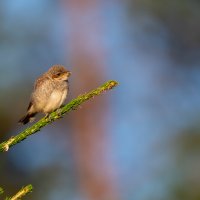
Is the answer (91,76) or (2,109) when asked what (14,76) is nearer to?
(2,109)

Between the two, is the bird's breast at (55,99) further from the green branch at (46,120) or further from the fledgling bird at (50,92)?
the green branch at (46,120)

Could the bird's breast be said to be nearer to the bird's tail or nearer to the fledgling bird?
the fledgling bird

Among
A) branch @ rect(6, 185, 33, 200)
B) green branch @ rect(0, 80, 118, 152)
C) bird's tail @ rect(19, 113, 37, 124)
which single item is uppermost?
bird's tail @ rect(19, 113, 37, 124)

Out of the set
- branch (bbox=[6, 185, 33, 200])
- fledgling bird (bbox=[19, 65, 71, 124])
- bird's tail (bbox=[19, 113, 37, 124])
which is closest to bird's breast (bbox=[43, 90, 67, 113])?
fledgling bird (bbox=[19, 65, 71, 124])

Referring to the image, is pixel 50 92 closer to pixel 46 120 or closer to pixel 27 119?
pixel 27 119

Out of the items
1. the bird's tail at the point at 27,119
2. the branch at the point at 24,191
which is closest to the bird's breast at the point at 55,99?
the bird's tail at the point at 27,119

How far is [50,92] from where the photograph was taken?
560 centimetres

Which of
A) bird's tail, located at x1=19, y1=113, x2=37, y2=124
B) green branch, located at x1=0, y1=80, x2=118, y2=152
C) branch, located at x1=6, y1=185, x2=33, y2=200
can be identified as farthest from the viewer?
bird's tail, located at x1=19, y1=113, x2=37, y2=124

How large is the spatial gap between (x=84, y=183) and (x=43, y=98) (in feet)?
18.9

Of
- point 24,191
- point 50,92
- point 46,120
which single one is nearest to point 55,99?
point 50,92

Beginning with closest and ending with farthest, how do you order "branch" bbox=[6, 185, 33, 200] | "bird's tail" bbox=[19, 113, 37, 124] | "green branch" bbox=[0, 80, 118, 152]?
"branch" bbox=[6, 185, 33, 200]
"green branch" bbox=[0, 80, 118, 152]
"bird's tail" bbox=[19, 113, 37, 124]

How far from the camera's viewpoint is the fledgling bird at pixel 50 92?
5.43m

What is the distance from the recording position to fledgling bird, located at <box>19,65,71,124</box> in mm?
5430

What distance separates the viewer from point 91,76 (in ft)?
38.6
